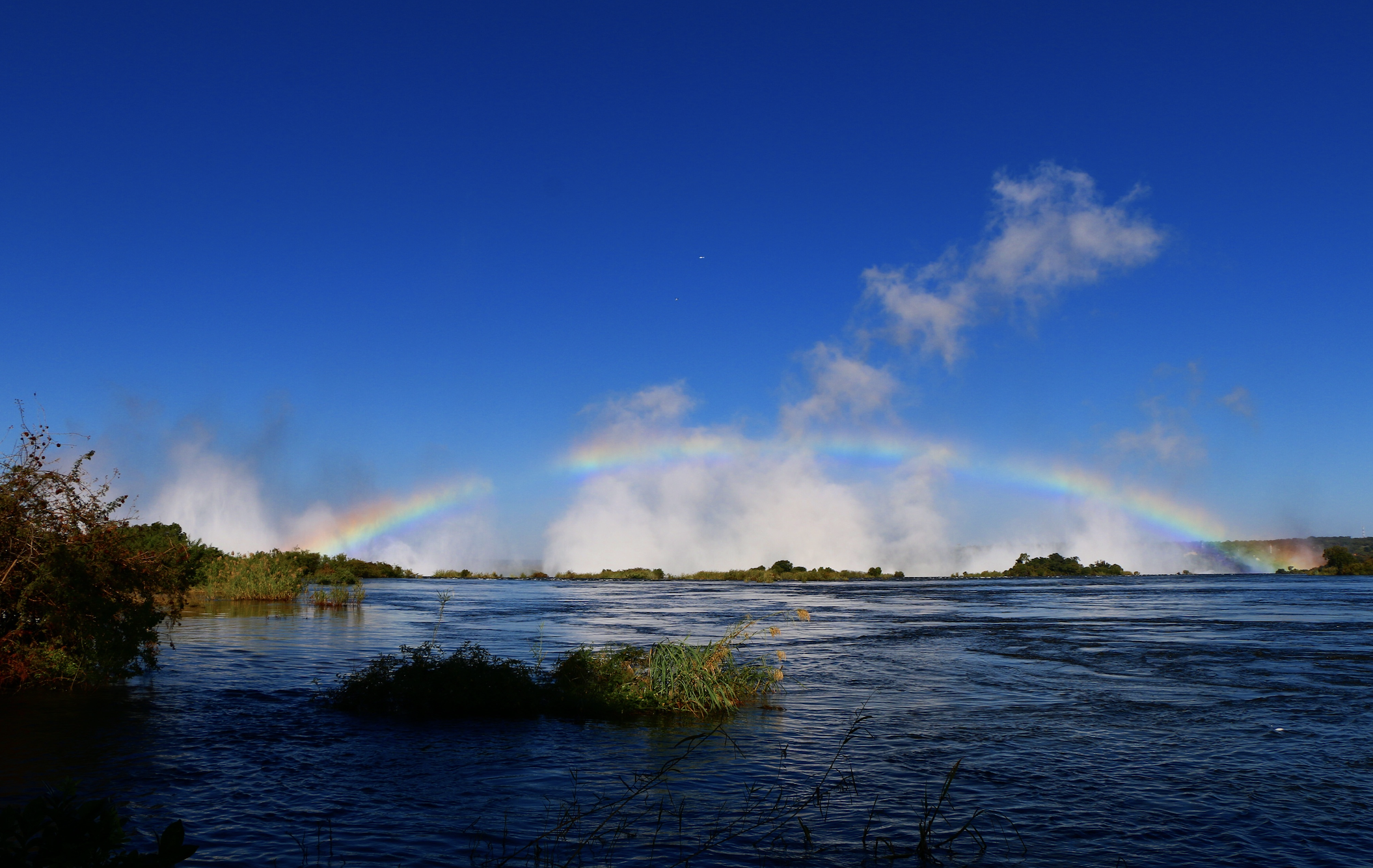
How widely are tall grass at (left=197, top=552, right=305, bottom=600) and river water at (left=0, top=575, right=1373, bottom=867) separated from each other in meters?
26.4

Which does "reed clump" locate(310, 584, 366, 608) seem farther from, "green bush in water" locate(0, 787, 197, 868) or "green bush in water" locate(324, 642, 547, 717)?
"green bush in water" locate(0, 787, 197, 868)

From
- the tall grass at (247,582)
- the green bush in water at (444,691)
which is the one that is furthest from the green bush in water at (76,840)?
the tall grass at (247,582)

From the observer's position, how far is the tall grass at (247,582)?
172ft

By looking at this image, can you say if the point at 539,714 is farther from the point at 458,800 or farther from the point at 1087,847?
the point at 1087,847

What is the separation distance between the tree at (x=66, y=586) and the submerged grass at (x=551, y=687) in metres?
4.88

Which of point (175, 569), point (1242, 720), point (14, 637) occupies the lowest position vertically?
point (1242, 720)

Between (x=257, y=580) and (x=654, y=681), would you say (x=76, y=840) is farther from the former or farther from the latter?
(x=257, y=580)

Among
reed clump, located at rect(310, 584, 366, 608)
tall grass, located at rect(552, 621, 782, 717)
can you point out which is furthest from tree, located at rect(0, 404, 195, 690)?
reed clump, located at rect(310, 584, 366, 608)

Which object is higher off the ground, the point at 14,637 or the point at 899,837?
the point at 14,637

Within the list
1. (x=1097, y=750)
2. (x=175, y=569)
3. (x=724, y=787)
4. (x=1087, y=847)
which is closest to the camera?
(x=1087, y=847)

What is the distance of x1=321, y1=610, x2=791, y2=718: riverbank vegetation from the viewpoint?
17.2 m

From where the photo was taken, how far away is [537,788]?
1172cm

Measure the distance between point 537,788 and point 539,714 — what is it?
5909 millimetres

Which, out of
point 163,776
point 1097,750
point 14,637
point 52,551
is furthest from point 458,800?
point 14,637
